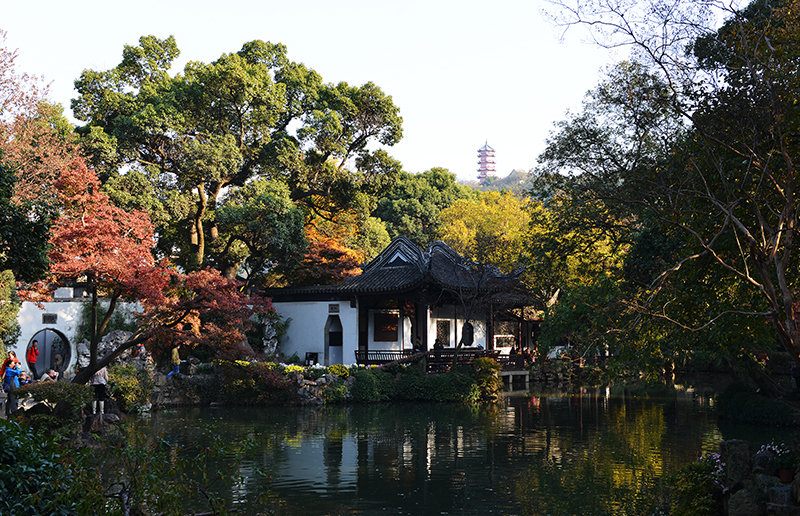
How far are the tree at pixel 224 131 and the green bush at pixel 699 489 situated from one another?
74.0 feet

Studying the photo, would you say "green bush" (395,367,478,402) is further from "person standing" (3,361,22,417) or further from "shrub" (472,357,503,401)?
"person standing" (3,361,22,417)

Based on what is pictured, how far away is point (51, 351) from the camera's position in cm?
2741

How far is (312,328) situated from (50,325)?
10210 millimetres

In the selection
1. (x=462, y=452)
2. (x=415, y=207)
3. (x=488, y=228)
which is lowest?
(x=462, y=452)

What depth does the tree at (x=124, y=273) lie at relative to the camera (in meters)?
19.5

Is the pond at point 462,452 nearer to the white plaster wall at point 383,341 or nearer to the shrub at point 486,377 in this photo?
the shrub at point 486,377

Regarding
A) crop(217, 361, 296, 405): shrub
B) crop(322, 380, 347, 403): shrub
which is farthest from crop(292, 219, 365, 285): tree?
crop(217, 361, 296, 405): shrub

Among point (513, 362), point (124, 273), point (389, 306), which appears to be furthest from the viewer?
point (513, 362)

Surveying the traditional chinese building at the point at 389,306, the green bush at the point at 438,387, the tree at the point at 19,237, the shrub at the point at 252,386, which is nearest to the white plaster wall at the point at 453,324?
the traditional chinese building at the point at 389,306

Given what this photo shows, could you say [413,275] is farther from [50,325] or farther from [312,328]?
[50,325]

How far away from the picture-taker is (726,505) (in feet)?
27.5

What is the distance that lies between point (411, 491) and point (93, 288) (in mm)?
13406

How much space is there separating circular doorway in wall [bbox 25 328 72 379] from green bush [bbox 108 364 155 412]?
5397 millimetres

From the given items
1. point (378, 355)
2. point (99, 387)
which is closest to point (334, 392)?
point (378, 355)
